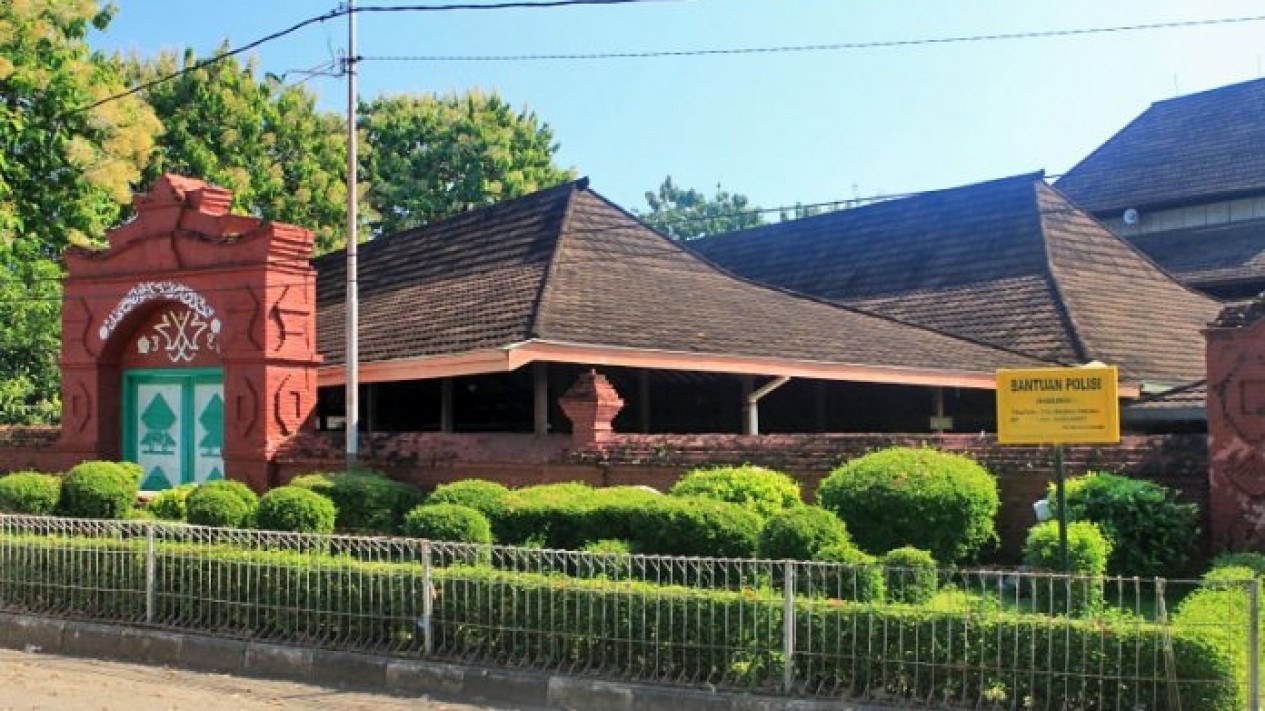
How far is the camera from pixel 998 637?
23.8ft

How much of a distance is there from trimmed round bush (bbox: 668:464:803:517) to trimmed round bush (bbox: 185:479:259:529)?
4905 mm

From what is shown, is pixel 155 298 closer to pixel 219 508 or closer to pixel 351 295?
pixel 351 295

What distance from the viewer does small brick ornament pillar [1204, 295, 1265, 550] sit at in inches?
381

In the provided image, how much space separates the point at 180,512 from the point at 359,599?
6.70 meters

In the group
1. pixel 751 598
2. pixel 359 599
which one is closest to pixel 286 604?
pixel 359 599

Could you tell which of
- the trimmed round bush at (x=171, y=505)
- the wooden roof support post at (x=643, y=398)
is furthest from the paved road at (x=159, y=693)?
the wooden roof support post at (x=643, y=398)

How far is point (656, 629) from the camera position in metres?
8.22

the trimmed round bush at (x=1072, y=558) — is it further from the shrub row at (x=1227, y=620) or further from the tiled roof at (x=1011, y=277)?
the tiled roof at (x=1011, y=277)

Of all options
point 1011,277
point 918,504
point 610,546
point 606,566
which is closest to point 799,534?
point 918,504

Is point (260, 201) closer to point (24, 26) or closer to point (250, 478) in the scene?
point (24, 26)

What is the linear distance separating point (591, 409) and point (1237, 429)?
648 centimetres

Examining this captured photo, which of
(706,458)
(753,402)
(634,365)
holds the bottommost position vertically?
(706,458)

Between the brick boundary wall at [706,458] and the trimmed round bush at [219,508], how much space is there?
6.07 feet

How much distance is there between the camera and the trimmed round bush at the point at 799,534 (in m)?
9.71
